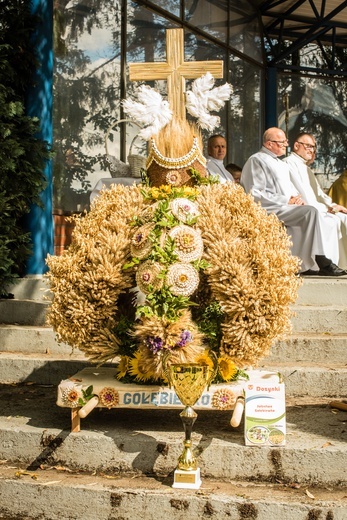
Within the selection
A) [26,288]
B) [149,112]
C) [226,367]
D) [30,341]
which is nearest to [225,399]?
[226,367]

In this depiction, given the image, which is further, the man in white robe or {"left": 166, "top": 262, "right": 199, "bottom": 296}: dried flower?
the man in white robe

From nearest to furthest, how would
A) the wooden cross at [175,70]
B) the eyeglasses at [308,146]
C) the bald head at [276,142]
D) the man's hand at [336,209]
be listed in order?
the wooden cross at [175,70] < the bald head at [276,142] < the man's hand at [336,209] < the eyeglasses at [308,146]

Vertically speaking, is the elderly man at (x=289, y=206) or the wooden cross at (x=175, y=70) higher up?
the wooden cross at (x=175, y=70)

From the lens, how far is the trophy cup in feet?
12.6

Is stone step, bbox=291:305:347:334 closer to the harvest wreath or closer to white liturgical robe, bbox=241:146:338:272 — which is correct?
the harvest wreath

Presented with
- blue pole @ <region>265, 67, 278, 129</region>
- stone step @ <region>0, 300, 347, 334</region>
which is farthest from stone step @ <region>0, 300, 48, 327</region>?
blue pole @ <region>265, 67, 278, 129</region>

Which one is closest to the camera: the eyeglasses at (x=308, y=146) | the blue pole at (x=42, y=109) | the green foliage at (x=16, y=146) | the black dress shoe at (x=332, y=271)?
the green foliage at (x=16, y=146)

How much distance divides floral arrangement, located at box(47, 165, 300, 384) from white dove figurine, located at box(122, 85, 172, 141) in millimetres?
330

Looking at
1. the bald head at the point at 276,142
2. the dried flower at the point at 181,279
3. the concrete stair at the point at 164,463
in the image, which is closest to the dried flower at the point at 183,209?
the dried flower at the point at 181,279

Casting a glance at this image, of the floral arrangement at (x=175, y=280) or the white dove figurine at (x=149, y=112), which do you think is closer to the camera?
the floral arrangement at (x=175, y=280)

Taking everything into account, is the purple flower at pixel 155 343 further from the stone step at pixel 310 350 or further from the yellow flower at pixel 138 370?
the stone step at pixel 310 350

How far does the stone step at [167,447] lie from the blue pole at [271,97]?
11.9m

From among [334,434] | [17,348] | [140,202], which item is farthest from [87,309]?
[17,348]

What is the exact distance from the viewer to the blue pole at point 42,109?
721 cm
